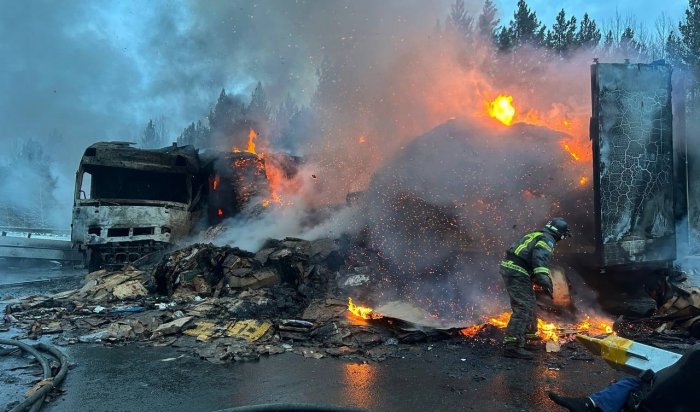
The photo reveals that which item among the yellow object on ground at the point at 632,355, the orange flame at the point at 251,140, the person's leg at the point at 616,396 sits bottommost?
the person's leg at the point at 616,396

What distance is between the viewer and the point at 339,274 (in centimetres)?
732

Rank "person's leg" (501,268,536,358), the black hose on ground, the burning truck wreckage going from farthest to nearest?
1. the burning truck wreckage
2. "person's leg" (501,268,536,358)
3. the black hose on ground

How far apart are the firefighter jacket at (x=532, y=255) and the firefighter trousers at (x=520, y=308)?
9 centimetres

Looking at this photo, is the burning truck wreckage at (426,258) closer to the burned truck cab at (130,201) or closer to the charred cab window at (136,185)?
the burned truck cab at (130,201)

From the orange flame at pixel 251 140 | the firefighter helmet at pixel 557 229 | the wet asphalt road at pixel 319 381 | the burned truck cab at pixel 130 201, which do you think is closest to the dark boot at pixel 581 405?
the wet asphalt road at pixel 319 381

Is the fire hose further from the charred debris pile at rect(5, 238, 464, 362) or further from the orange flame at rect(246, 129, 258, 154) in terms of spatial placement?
the orange flame at rect(246, 129, 258, 154)

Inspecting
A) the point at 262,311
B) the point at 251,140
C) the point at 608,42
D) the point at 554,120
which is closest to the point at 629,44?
the point at 608,42

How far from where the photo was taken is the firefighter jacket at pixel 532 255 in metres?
4.96

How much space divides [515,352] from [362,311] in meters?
2.11

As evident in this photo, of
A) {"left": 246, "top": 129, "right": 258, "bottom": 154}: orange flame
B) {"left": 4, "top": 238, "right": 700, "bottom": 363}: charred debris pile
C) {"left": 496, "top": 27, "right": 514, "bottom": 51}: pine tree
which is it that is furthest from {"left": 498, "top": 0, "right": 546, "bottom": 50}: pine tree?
{"left": 4, "top": 238, "right": 700, "bottom": 363}: charred debris pile

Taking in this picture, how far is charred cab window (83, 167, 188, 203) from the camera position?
1002cm

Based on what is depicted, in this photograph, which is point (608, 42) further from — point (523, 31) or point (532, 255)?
point (532, 255)

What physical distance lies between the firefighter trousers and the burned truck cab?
774cm

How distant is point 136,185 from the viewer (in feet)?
33.9
